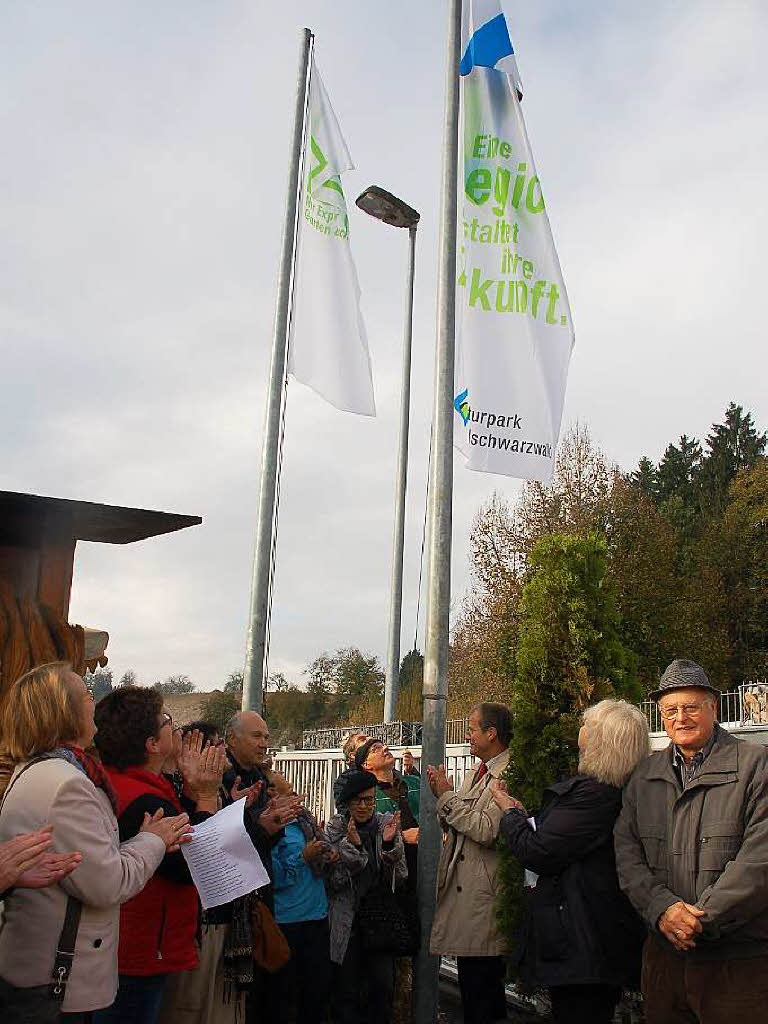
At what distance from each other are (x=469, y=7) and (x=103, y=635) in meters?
6.04

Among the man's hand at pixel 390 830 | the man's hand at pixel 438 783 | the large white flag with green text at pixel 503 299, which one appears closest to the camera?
the man's hand at pixel 438 783

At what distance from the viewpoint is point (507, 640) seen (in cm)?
3341

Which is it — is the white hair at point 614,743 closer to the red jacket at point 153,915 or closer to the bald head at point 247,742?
the bald head at point 247,742

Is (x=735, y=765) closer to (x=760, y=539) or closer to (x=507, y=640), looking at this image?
(x=507, y=640)

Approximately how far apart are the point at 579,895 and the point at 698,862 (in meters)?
0.74

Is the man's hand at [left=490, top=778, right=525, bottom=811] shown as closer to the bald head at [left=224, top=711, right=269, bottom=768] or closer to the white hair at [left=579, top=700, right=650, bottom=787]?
the white hair at [left=579, top=700, right=650, bottom=787]

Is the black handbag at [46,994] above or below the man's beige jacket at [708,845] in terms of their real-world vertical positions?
below

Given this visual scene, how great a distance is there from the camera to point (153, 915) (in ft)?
14.4

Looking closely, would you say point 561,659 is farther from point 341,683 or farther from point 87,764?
point 341,683

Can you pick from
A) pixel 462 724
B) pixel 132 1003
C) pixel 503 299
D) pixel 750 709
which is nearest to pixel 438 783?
pixel 132 1003

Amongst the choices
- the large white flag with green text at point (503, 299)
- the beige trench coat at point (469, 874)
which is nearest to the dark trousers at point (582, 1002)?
the beige trench coat at point (469, 874)

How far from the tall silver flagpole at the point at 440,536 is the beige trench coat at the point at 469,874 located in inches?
4.7

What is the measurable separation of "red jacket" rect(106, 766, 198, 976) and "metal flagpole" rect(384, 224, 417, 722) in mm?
9738

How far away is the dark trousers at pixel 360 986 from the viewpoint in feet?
20.4
